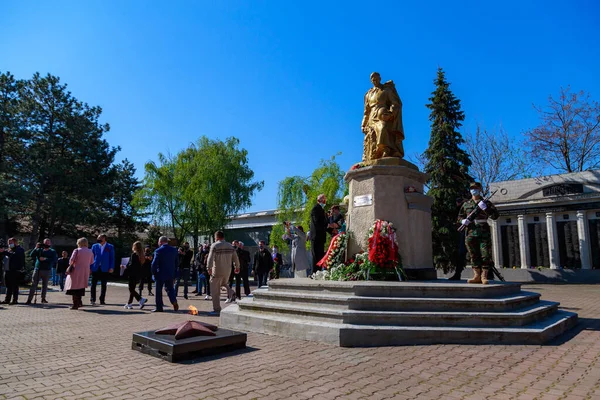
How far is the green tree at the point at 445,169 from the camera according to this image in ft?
73.1

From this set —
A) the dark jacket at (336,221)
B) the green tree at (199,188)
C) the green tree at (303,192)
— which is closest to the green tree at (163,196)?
the green tree at (199,188)

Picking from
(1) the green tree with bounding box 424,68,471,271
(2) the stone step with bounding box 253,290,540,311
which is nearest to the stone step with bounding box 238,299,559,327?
(2) the stone step with bounding box 253,290,540,311

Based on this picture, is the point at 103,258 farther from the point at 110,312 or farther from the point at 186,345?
the point at 186,345

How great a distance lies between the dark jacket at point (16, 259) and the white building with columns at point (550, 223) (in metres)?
22.5

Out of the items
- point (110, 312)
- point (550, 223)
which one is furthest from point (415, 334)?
point (550, 223)

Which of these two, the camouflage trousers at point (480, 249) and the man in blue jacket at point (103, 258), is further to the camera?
the man in blue jacket at point (103, 258)

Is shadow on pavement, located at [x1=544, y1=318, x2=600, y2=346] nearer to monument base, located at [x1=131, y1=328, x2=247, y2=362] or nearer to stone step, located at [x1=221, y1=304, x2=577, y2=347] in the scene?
stone step, located at [x1=221, y1=304, x2=577, y2=347]

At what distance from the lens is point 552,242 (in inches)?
824

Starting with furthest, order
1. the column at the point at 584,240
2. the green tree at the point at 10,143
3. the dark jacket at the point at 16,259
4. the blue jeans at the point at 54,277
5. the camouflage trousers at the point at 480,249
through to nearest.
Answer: the green tree at the point at 10,143
the blue jeans at the point at 54,277
the column at the point at 584,240
the dark jacket at the point at 16,259
the camouflage trousers at the point at 480,249

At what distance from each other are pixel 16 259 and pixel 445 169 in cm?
2070

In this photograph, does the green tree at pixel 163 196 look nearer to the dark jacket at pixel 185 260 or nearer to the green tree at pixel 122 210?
the green tree at pixel 122 210

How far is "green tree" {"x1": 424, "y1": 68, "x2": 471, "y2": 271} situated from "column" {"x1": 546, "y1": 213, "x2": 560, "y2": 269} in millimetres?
4375

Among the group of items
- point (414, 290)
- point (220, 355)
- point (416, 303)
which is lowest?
point (220, 355)

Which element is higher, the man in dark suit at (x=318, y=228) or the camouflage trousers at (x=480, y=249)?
the man in dark suit at (x=318, y=228)
